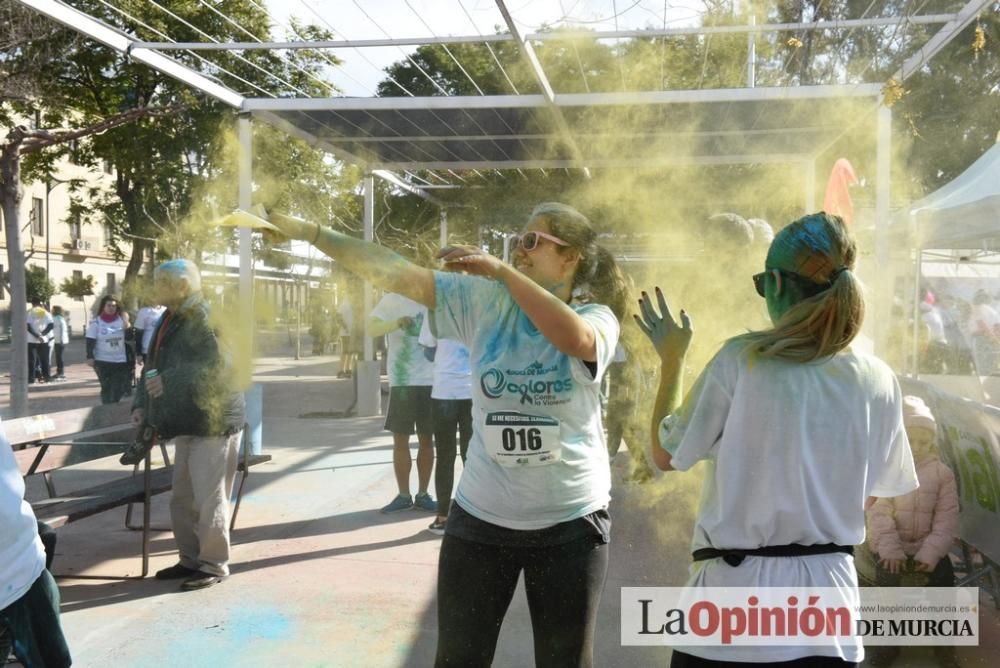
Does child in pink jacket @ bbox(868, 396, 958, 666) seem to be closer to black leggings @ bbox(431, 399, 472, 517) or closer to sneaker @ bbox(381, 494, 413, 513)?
black leggings @ bbox(431, 399, 472, 517)

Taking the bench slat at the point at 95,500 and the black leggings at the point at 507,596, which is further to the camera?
the bench slat at the point at 95,500

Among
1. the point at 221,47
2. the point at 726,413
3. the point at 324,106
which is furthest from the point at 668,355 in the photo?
the point at 324,106

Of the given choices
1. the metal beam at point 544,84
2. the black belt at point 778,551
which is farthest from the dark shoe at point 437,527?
the black belt at point 778,551

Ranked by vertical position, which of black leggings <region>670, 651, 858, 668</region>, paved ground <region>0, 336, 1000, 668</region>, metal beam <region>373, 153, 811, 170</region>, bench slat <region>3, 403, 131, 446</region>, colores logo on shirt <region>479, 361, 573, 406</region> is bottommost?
paved ground <region>0, 336, 1000, 668</region>

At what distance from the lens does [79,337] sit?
43906 mm

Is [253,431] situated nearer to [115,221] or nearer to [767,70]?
[767,70]

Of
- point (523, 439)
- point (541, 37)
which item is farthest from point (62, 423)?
point (523, 439)

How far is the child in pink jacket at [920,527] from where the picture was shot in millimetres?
4062

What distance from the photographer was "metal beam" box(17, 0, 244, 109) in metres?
5.54

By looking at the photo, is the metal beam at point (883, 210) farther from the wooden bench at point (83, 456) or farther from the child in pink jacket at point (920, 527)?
the wooden bench at point (83, 456)

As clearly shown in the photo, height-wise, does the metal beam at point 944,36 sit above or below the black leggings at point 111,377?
above

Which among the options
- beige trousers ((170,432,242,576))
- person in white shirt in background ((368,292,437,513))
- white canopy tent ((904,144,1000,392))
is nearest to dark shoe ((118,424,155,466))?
beige trousers ((170,432,242,576))

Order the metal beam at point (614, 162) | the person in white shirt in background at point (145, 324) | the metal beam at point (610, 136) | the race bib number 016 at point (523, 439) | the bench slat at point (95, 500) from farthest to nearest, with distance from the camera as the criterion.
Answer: the person in white shirt in background at point (145, 324) < the metal beam at point (614, 162) < the metal beam at point (610, 136) < the bench slat at point (95, 500) < the race bib number 016 at point (523, 439)

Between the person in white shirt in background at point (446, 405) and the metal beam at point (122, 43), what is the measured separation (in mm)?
2970
